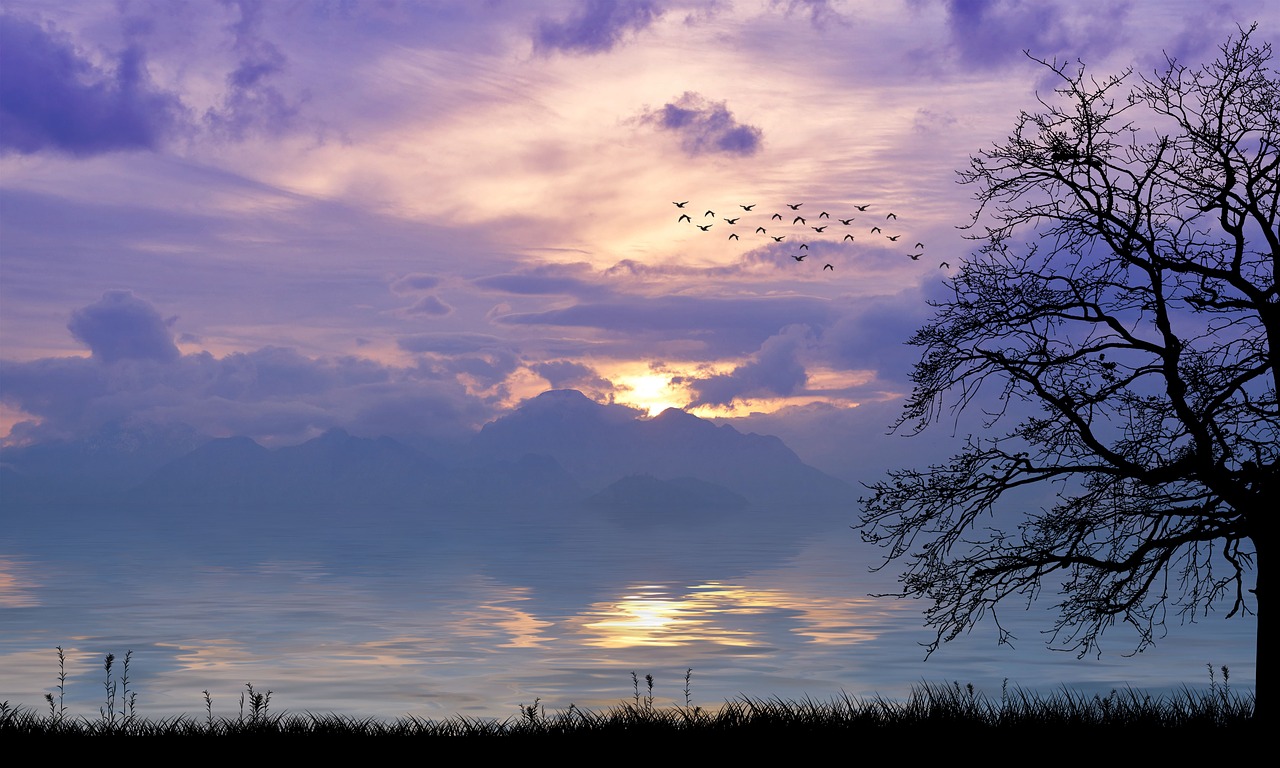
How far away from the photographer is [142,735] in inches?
625

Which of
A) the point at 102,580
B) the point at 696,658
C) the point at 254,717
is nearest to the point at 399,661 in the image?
the point at 696,658

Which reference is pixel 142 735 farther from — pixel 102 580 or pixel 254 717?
pixel 102 580

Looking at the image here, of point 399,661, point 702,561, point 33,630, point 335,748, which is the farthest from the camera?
point 702,561

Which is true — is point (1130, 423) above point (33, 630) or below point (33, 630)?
below

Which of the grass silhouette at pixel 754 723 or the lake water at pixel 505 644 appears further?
the lake water at pixel 505 644

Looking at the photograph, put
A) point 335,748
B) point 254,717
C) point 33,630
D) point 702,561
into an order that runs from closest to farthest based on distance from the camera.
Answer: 1. point 335,748
2. point 254,717
3. point 33,630
4. point 702,561

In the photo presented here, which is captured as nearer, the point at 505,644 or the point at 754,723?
the point at 754,723

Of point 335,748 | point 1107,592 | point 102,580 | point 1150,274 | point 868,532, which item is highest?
point 102,580

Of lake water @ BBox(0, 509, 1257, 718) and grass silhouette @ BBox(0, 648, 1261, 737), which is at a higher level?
lake water @ BBox(0, 509, 1257, 718)

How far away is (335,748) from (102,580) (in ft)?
473

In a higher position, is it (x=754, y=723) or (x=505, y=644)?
(x=505, y=644)

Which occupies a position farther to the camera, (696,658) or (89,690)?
(696,658)

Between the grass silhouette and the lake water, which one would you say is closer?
the grass silhouette

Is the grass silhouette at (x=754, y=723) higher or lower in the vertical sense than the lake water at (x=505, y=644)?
lower
